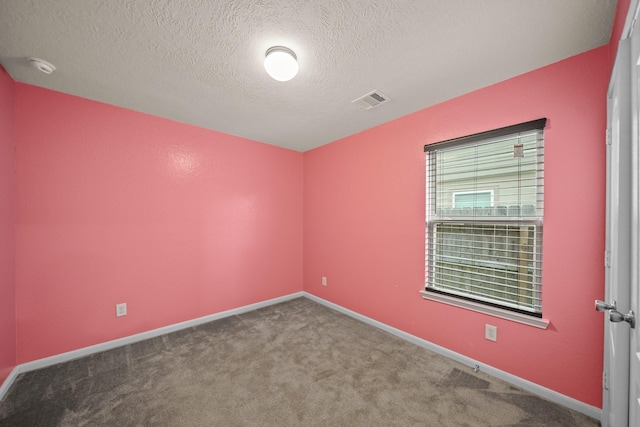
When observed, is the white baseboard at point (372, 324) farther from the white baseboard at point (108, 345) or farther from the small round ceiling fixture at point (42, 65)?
the small round ceiling fixture at point (42, 65)

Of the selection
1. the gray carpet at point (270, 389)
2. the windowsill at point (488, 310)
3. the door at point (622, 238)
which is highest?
the door at point (622, 238)

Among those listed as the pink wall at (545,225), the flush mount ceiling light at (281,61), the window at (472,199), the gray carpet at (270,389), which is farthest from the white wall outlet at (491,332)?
the flush mount ceiling light at (281,61)

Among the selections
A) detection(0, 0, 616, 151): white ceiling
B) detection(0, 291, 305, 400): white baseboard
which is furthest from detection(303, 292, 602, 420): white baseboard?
detection(0, 0, 616, 151): white ceiling

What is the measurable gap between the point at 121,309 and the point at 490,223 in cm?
369

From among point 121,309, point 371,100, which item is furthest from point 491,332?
point 121,309

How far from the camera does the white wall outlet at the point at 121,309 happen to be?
8.11ft

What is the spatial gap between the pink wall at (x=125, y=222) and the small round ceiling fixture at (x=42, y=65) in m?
0.48

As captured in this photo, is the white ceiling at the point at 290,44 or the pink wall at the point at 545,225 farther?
the pink wall at the point at 545,225

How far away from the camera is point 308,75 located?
1.93 meters

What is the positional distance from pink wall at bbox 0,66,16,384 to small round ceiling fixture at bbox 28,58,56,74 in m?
0.29

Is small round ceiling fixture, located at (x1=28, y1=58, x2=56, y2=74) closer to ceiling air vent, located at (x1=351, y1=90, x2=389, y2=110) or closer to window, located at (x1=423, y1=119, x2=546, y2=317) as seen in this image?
ceiling air vent, located at (x1=351, y1=90, x2=389, y2=110)

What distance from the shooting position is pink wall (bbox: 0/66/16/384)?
1.82 metres

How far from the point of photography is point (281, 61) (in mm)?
1612

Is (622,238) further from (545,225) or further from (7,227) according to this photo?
A: (7,227)
